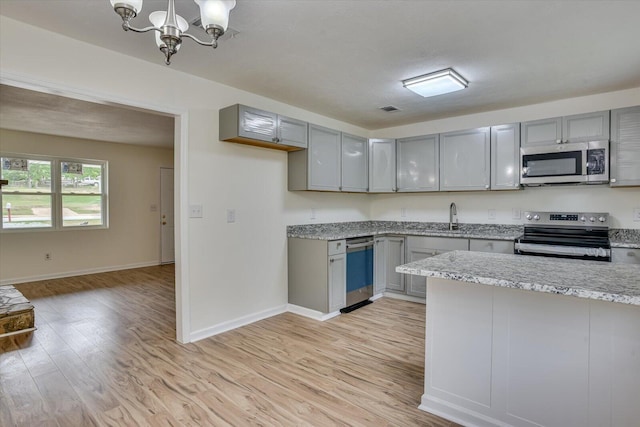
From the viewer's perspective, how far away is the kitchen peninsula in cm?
153

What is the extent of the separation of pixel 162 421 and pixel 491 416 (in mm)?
1871

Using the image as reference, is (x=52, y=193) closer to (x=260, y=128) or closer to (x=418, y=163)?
(x=260, y=128)

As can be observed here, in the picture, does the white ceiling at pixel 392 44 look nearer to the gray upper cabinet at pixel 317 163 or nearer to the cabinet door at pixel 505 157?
the cabinet door at pixel 505 157

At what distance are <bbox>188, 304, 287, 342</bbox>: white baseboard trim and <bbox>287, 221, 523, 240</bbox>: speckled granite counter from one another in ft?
2.95

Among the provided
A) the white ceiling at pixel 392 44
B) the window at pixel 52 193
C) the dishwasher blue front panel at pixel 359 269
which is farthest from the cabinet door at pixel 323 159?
the window at pixel 52 193

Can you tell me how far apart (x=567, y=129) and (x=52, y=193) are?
294 inches

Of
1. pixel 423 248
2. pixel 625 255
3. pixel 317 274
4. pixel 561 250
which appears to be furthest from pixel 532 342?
pixel 423 248

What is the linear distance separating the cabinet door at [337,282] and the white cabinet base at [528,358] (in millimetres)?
1763

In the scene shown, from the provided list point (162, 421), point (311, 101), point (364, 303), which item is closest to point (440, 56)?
point (311, 101)

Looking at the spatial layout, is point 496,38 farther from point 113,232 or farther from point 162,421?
point 113,232

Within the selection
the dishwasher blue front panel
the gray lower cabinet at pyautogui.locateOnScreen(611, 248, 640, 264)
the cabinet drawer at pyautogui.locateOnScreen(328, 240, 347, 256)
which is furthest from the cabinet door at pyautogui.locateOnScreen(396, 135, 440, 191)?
the gray lower cabinet at pyautogui.locateOnScreen(611, 248, 640, 264)

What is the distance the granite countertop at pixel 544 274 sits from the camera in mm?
1407

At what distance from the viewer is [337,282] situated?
12.6 ft

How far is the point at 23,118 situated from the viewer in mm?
4590
